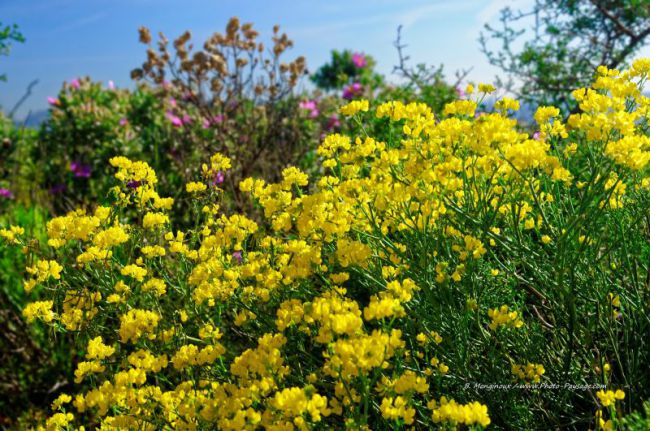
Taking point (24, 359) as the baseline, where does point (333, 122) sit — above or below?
above

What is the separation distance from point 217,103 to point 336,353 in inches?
191

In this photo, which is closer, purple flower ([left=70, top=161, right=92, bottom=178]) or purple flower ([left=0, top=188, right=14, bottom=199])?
purple flower ([left=70, top=161, right=92, bottom=178])

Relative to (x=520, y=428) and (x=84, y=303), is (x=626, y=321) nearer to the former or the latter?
(x=520, y=428)

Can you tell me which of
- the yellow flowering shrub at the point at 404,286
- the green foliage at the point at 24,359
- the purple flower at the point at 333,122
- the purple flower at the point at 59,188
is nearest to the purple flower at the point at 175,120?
the purple flower at the point at 59,188

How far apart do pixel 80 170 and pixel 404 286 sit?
5784 millimetres

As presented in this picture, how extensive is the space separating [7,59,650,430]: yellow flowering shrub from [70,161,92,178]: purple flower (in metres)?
4.42

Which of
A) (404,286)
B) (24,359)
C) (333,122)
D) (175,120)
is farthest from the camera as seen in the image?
(175,120)

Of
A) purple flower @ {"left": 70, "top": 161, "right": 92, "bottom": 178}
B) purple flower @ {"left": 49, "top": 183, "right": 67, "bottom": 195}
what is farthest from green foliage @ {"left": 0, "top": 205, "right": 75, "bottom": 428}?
purple flower @ {"left": 49, "top": 183, "right": 67, "bottom": 195}

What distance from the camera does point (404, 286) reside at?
6.14 feet

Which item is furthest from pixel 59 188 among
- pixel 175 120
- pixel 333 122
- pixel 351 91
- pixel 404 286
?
pixel 404 286

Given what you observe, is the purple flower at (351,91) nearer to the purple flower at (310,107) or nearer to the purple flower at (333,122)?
the purple flower at (333,122)

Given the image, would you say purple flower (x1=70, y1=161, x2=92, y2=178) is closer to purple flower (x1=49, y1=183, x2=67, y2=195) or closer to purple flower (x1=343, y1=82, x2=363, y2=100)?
purple flower (x1=49, y1=183, x2=67, y2=195)

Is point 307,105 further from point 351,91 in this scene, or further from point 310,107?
point 351,91

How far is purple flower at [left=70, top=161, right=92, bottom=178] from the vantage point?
6.71 metres
